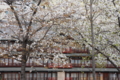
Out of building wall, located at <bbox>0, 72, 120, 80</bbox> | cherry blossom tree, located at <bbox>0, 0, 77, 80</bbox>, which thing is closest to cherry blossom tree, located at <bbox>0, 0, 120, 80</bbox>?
cherry blossom tree, located at <bbox>0, 0, 77, 80</bbox>

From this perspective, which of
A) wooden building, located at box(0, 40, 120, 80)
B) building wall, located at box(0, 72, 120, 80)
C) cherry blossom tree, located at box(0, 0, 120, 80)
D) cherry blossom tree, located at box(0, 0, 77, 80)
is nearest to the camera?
cherry blossom tree, located at box(0, 0, 77, 80)

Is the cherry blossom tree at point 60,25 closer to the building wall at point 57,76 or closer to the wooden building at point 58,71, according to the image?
the wooden building at point 58,71

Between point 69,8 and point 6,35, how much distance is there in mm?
5416

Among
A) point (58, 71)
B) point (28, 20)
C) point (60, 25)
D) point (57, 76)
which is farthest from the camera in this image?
point (57, 76)

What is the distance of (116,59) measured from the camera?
22.1 metres

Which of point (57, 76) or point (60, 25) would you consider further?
point (57, 76)

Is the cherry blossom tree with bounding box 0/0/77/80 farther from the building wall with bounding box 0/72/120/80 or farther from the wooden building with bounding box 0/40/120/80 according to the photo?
the building wall with bounding box 0/72/120/80

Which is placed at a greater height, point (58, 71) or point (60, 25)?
point (60, 25)

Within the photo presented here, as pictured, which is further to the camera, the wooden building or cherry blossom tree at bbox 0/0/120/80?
the wooden building

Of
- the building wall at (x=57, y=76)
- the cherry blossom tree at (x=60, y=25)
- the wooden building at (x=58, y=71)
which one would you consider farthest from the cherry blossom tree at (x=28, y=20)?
the building wall at (x=57, y=76)

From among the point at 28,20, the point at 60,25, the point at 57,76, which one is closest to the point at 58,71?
the point at 57,76

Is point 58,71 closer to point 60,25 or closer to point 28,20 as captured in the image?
point 60,25

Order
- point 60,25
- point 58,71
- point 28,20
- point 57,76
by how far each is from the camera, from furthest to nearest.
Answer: point 57,76
point 58,71
point 60,25
point 28,20

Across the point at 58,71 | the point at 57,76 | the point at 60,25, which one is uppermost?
the point at 60,25
